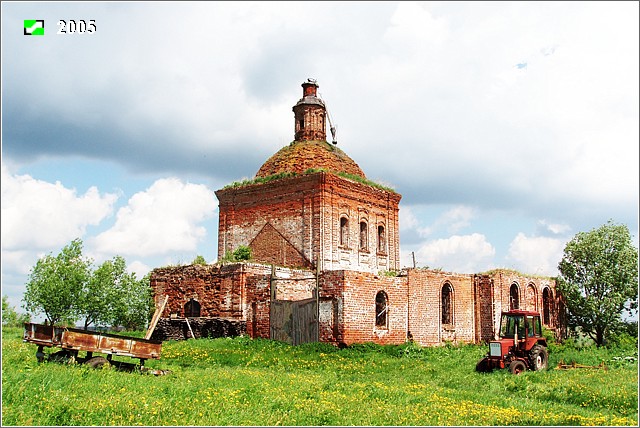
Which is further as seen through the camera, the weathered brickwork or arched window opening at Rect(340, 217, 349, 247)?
arched window opening at Rect(340, 217, 349, 247)

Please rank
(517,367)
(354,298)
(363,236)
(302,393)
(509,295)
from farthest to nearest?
1. (363,236)
2. (509,295)
3. (354,298)
4. (517,367)
5. (302,393)

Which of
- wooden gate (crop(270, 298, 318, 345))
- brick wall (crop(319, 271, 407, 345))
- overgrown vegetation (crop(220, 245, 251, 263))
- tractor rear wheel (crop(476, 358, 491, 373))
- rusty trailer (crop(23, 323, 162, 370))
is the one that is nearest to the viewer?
rusty trailer (crop(23, 323, 162, 370))

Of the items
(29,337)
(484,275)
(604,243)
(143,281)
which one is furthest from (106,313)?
(604,243)

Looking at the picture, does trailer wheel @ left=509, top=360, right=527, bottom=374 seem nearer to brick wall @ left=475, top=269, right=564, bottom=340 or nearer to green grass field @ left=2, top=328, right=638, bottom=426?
green grass field @ left=2, top=328, right=638, bottom=426

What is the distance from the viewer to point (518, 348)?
16750mm

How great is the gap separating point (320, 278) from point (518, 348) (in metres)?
6.35

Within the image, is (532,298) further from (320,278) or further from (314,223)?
(320,278)

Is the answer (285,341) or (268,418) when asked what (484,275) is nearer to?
(285,341)

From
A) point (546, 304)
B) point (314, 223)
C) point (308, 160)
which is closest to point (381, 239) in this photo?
point (314, 223)

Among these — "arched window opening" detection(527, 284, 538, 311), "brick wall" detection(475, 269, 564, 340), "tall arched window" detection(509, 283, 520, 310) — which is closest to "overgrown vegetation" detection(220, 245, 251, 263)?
"brick wall" detection(475, 269, 564, 340)

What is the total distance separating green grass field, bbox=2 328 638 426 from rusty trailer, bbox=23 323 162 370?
453 millimetres

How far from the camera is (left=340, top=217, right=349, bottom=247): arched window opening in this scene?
2614 cm

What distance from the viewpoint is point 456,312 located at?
23.7 metres

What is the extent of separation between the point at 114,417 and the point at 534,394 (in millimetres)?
8250
